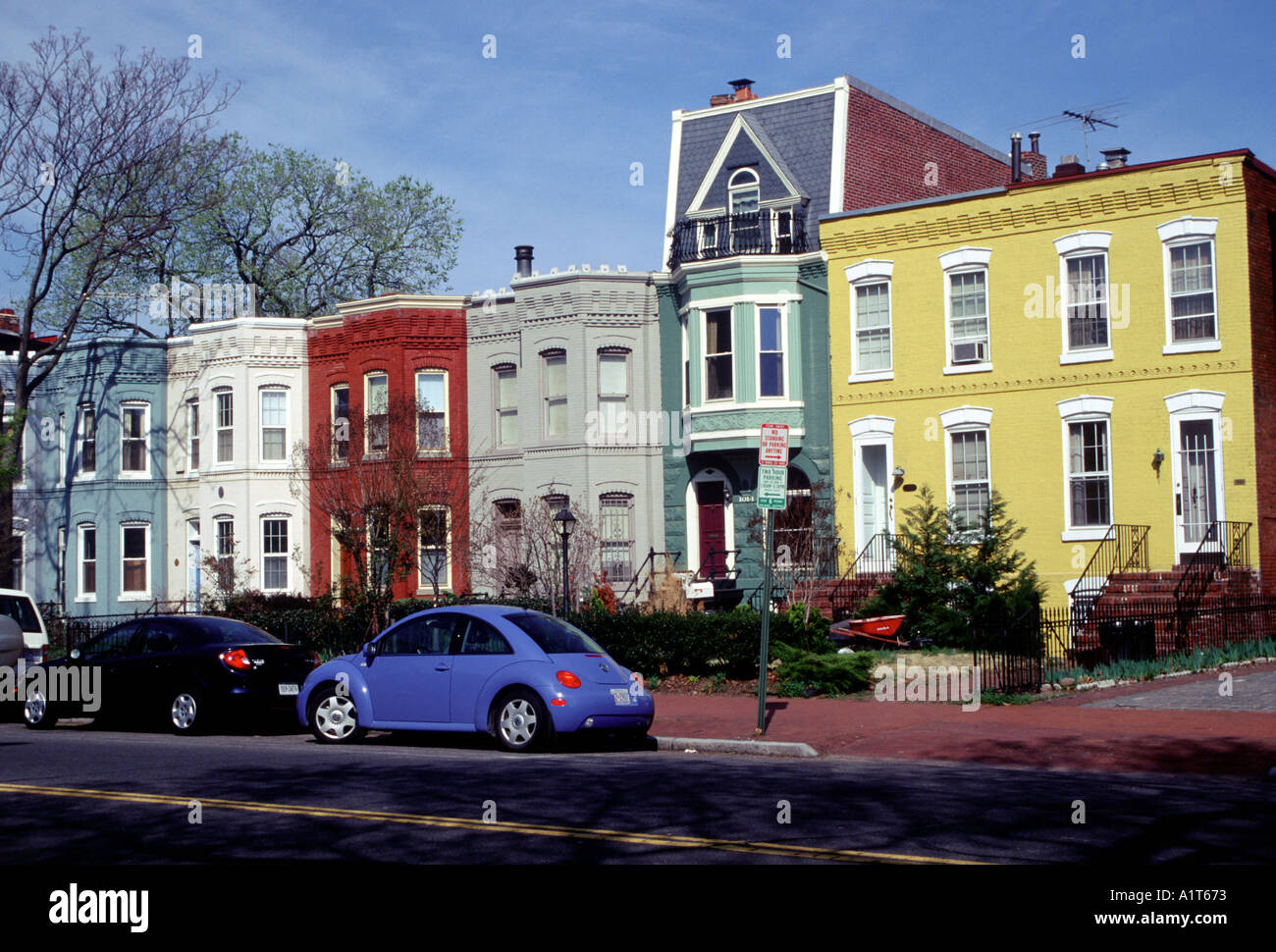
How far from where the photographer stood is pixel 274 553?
35781 millimetres

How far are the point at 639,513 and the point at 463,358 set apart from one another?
6176mm

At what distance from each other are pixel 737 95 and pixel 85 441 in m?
20.6

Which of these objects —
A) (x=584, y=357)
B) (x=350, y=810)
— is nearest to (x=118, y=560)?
(x=584, y=357)

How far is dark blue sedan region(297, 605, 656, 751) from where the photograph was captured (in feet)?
45.2

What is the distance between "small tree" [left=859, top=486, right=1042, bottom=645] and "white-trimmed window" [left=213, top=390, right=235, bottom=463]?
19.2 m

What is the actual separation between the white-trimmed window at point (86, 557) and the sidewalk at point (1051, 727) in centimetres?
2529

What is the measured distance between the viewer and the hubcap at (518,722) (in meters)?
13.8

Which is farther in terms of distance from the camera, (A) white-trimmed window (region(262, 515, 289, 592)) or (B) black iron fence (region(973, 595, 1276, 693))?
(A) white-trimmed window (region(262, 515, 289, 592))

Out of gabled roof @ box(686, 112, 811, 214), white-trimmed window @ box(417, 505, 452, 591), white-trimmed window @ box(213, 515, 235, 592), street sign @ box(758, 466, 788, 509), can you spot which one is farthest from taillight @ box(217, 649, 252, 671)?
white-trimmed window @ box(213, 515, 235, 592)

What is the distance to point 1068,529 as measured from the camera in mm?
26453

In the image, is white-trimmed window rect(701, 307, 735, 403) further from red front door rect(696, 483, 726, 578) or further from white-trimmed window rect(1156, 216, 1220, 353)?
white-trimmed window rect(1156, 216, 1220, 353)

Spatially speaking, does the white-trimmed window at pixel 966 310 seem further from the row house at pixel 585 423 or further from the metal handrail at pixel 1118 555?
the row house at pixel 585 423

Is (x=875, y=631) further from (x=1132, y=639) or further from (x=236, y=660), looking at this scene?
(x=236, y=660)

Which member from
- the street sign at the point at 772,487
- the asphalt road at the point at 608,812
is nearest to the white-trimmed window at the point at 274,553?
the asphalt road at the point at 608,812
